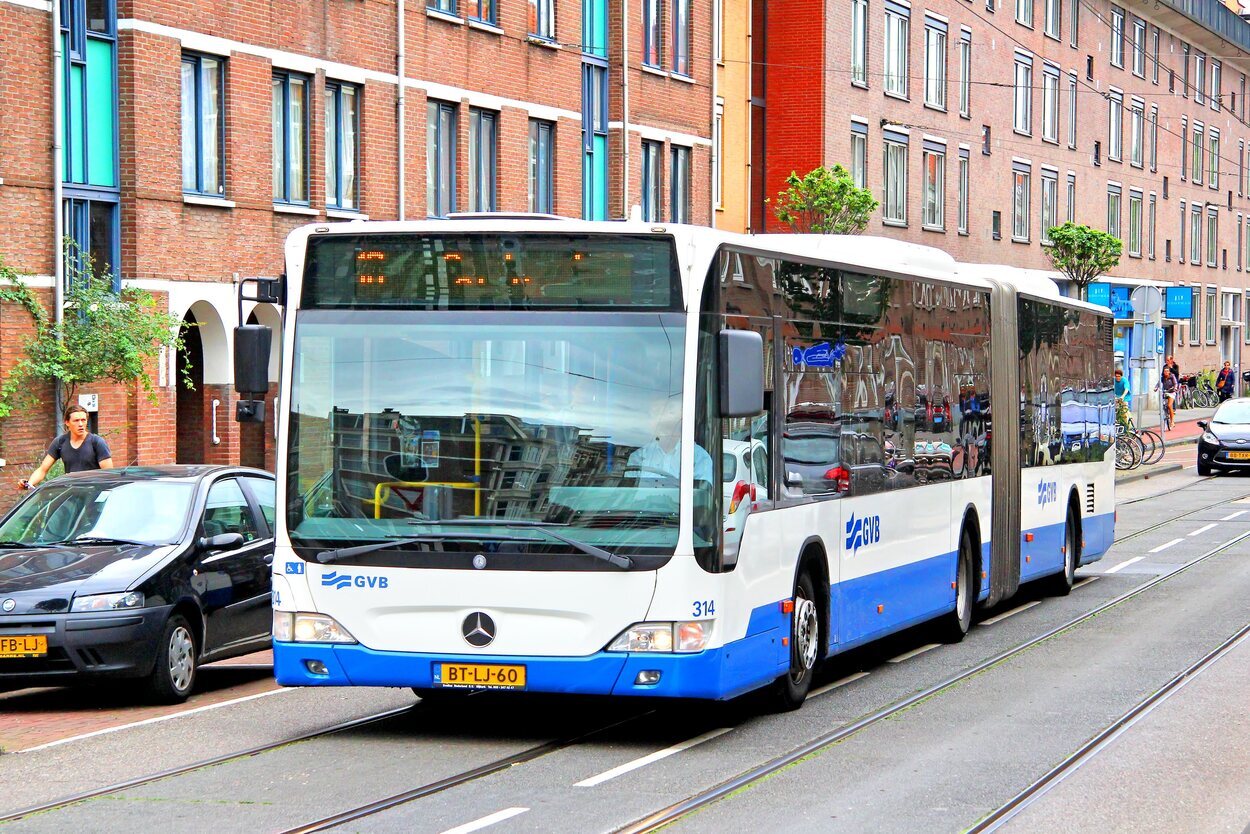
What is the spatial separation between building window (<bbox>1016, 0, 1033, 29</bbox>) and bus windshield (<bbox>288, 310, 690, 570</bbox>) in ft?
158

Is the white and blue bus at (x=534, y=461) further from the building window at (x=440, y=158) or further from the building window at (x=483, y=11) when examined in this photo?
the building window at (x=483, y=11)

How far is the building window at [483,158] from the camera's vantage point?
3066 cm

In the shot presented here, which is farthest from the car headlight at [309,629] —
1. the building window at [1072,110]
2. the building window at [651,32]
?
the building window at [1072,110]

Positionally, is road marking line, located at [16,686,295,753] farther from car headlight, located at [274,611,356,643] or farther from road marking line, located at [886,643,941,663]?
road marking line, located at [886,643,941,663]

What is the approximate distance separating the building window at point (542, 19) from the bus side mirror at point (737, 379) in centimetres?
2303

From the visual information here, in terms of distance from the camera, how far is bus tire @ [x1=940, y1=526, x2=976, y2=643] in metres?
15.0

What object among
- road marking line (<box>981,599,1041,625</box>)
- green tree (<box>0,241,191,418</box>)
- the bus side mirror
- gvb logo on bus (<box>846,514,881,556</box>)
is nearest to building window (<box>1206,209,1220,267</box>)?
green tree (<box>0,241,191,418</box>)

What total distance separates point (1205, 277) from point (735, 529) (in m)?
69.9

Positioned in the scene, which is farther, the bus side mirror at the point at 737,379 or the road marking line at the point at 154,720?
the road marking line at the point at 154,720

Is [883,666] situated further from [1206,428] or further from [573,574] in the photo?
[1206,428]

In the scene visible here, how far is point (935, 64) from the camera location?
4906 centimetres

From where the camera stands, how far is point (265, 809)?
8188mm

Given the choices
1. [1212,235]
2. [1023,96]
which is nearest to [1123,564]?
[1023,96]

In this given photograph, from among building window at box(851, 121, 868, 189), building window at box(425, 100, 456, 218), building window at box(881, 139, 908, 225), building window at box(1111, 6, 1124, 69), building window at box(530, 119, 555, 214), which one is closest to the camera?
building window at box(425, 100, 456, 218)
